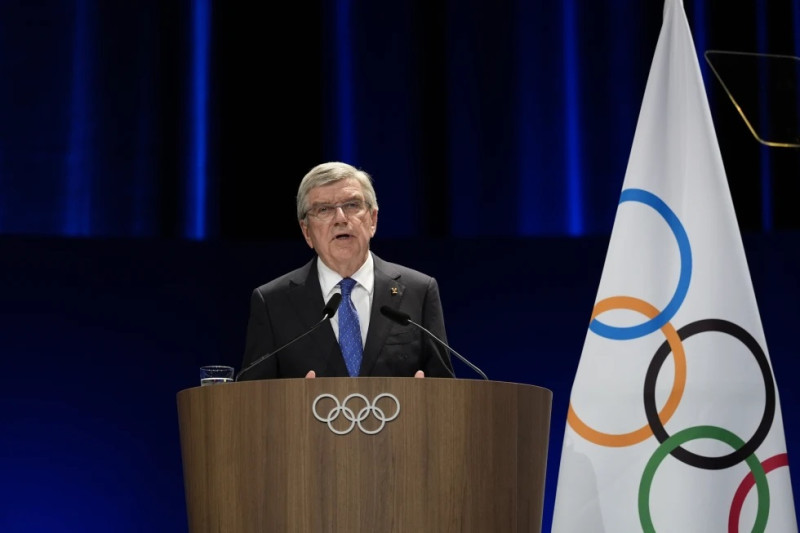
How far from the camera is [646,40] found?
14.0 feet

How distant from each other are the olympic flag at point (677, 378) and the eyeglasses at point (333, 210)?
0.68 metres

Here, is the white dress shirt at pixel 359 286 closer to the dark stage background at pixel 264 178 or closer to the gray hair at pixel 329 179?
the gray hair at pixel 329 179

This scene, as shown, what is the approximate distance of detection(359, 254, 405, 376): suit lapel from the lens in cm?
281

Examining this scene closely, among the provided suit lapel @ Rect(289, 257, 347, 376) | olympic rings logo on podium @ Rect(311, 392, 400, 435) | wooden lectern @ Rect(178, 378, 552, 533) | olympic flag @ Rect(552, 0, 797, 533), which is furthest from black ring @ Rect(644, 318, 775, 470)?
olympic rings logo on podium @ Rect(311, 392, 400, 435)

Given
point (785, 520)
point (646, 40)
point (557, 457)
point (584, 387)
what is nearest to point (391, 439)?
point (584, 387)

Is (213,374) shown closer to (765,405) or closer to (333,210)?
(333,210)

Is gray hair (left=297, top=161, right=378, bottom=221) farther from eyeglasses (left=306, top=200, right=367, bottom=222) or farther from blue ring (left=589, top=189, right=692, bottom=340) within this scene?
blue ring (left=589, top=189, right=692, bottom=340)

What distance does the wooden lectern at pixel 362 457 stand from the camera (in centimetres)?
199

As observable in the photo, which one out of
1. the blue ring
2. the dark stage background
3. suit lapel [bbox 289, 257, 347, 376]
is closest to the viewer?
the blue ring

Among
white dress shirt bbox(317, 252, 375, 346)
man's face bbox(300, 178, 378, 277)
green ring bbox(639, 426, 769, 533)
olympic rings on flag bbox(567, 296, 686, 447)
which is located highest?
man's face bbox(300, 178, 378, 277)

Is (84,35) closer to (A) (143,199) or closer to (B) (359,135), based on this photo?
(A) (143,199)

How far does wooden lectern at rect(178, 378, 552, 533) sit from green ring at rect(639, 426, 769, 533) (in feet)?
2.02

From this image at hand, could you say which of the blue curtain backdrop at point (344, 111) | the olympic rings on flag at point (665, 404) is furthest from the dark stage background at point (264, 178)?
the olympic rings on flag at point (665, 404)

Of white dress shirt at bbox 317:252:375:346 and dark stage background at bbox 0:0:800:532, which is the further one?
dark stage background at bbox 0:0:800:532
